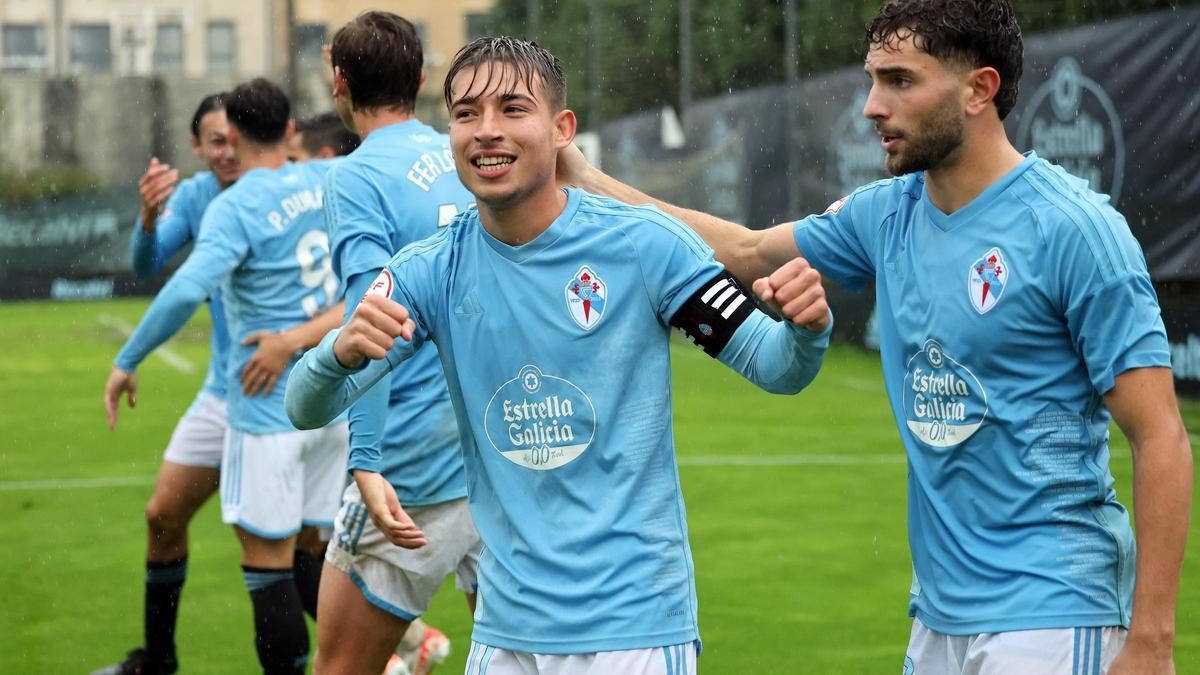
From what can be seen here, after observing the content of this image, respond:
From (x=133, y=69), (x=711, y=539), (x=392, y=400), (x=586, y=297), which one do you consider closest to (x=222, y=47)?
(x=133, y=69)

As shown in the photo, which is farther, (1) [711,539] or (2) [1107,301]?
(1) [711,539]

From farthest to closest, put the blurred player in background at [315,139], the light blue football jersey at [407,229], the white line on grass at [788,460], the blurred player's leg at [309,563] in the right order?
1. the white line on grass at [788,460]
2. the blurred player in background at [315,139]
3. the blurred player's leg at [309,563]
4. the light blue football jersey at [407,229]

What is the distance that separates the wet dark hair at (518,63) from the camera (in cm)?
336

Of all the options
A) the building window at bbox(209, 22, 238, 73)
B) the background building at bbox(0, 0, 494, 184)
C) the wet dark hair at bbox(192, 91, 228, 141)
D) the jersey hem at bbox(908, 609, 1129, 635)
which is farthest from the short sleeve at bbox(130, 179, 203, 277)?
the building window at bbox(209, 22, 238, 73)

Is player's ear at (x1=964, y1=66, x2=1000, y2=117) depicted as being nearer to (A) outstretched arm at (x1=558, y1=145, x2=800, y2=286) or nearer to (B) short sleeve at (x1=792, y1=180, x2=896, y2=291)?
(B) short sleeve at (x1=792, y1=180, x2=896, y2=291)

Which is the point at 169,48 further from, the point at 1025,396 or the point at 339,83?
the point at 1025,396

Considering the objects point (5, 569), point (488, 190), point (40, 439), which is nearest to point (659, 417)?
point (488, 190)

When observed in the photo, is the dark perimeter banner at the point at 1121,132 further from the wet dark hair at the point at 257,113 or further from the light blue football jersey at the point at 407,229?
the light blue football jersey at the point at 407,229

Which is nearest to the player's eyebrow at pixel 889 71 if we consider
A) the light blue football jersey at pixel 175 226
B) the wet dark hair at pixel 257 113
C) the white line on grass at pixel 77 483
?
the wet dark hair at pixel 257 113

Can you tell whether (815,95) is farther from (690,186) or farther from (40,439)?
(40,439)

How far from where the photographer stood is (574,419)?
3287 mm

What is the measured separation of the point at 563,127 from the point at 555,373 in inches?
22.7

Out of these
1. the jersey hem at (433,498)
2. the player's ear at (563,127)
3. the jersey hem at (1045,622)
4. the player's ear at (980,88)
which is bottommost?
the jersey hem at (433,498)

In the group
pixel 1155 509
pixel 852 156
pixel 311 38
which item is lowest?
pixel 311 38
